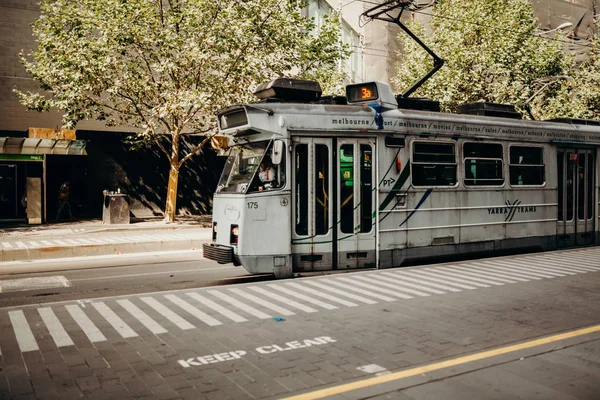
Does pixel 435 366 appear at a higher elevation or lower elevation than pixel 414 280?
lower

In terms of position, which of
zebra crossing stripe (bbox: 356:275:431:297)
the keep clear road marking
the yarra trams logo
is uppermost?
the yarra trams logo

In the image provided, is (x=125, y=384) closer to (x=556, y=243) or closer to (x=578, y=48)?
(x=556, y=243)

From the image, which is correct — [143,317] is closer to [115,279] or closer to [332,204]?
[115,279]

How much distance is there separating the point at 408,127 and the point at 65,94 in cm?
1267

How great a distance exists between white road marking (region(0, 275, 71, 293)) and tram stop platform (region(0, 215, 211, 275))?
68.5 inches

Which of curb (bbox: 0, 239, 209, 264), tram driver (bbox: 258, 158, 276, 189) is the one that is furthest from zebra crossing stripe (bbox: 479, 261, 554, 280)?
curb (bbox: 0, 239, 209, 264)

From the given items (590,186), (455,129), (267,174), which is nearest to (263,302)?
(267,174)

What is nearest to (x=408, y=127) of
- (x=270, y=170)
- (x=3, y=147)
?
(x=270, y=170)

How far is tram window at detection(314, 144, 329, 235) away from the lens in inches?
376

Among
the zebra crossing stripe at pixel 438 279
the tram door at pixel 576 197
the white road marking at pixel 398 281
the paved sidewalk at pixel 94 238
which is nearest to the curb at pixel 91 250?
the paved sidewalk at pixel 94 238

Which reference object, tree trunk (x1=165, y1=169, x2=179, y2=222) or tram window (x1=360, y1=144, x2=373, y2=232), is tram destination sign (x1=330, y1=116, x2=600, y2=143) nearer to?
tram window (x1=360, y1=144, x2=373, y2=232)

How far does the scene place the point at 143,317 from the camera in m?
6.88

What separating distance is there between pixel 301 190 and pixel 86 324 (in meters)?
4.19

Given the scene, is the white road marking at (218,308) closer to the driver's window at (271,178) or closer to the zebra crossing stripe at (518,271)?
the driver's window at (271,178)
